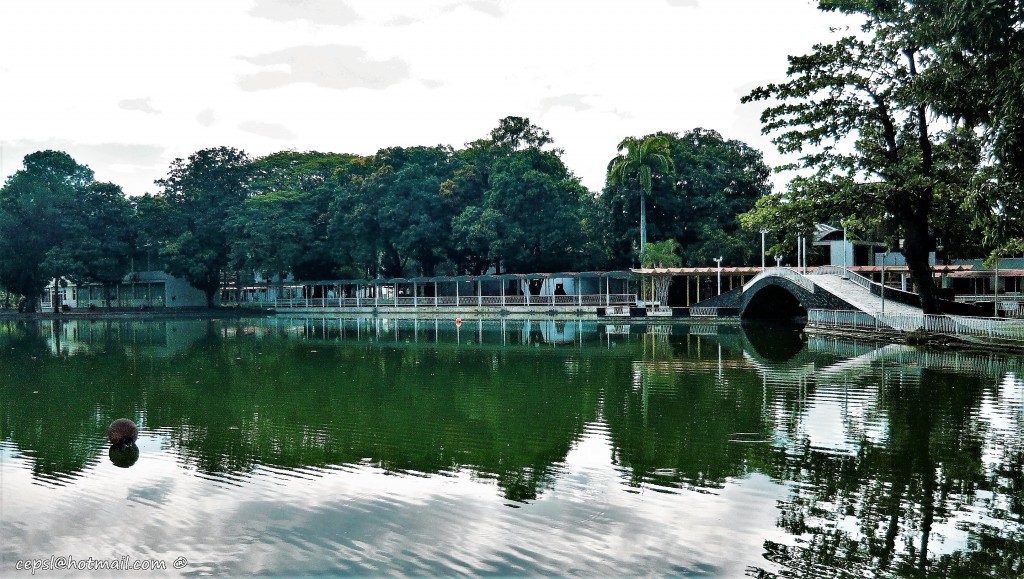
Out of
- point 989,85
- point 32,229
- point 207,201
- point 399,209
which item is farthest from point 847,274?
point 32,229

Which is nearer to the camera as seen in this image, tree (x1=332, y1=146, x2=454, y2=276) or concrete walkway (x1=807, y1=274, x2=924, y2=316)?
concrete walkway (x1=807, y1=274, x2=924, y2=316)

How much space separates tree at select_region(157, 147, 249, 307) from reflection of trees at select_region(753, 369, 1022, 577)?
60378 mm

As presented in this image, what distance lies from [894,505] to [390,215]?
178 ft

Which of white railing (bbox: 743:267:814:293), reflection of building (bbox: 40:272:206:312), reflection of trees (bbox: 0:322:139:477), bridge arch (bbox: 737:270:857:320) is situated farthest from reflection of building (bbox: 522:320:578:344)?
reflection of building (bbox: 40:272:206:312)

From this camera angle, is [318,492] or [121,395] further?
[121,395]

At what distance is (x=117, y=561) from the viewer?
24.0ft

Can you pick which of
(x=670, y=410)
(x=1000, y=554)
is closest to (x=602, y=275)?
(x=670, y=410)

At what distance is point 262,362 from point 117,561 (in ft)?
59.6

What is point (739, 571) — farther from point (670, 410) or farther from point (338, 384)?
point (338, 384)

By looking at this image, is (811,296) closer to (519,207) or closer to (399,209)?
(519,207)

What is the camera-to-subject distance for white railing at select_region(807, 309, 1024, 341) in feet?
76.1

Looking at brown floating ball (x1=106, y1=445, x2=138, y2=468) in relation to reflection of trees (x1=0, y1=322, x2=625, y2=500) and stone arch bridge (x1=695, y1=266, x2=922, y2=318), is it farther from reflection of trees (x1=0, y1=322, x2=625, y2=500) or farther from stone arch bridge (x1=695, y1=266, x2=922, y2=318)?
stone arch bridge (x1=695, y1=266, x2=922, y2=318)

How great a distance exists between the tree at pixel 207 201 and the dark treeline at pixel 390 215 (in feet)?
0.37

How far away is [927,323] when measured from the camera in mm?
26422
